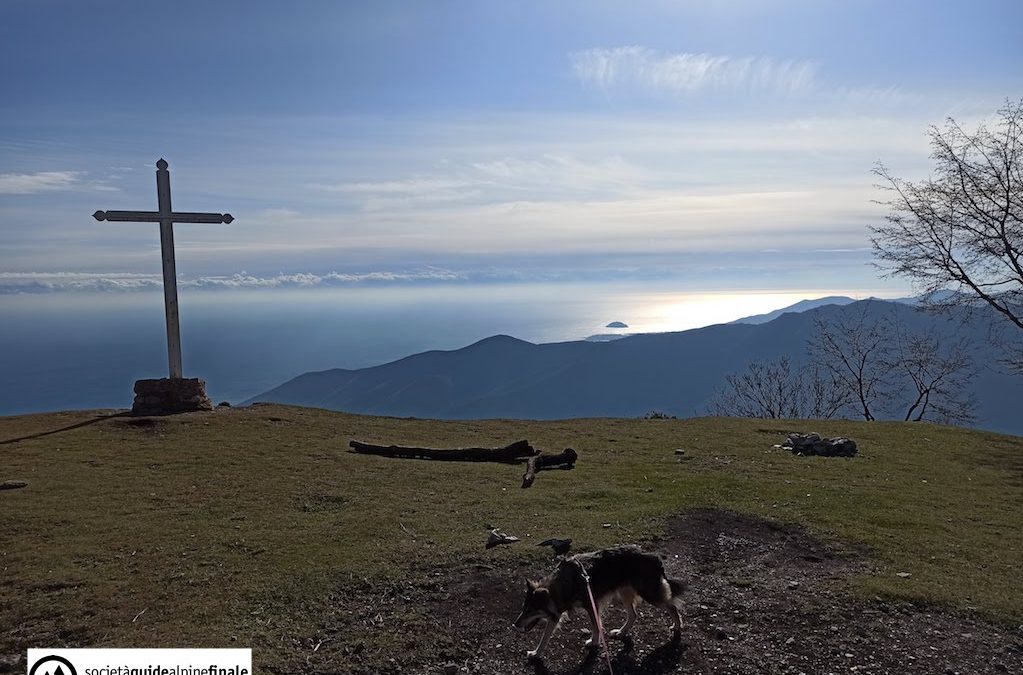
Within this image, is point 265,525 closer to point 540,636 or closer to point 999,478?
point 540,636

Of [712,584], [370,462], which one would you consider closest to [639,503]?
[712,584]

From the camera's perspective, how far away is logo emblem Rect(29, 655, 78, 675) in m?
6.34

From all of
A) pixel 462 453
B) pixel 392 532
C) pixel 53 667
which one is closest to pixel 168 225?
pixel 462 453

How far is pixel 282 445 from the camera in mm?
17031

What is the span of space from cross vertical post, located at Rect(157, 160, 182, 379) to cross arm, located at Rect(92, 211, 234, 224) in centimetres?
15

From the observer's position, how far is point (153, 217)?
19.8 m

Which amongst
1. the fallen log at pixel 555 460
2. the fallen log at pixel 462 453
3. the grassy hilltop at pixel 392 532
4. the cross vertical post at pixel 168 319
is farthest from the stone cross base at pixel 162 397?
the fallen log at pixel 555 460

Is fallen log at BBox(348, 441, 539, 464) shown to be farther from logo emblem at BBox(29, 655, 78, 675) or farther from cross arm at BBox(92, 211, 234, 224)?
logo emblem at BBox(29, 655, 78, 675)

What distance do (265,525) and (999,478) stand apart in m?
17.2

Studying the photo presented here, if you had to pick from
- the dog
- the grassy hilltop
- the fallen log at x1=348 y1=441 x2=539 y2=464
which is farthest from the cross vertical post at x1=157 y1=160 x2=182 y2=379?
the dog

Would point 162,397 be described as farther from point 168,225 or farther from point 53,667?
point 53,667

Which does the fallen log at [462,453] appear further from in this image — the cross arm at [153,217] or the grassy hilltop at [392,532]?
the cross arm at [153,217]

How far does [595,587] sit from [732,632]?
1.85 meters

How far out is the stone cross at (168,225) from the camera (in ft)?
64.7
